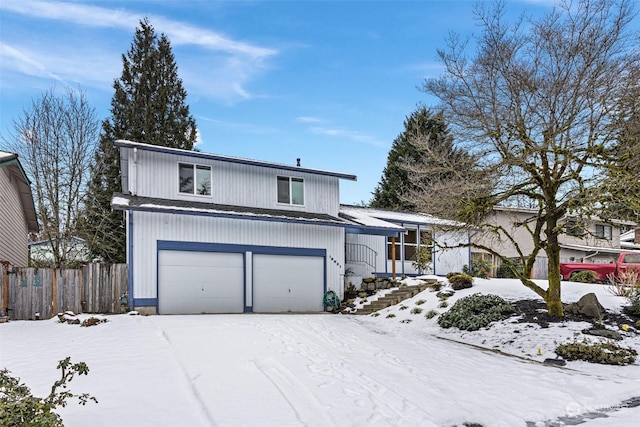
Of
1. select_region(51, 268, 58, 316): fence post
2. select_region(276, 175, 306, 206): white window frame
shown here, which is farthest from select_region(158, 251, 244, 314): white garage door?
select_region(276, 175, 306, 206): white window frame

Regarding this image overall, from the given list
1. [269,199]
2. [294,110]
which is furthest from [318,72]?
[269,199]

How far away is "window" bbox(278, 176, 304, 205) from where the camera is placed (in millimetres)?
18109

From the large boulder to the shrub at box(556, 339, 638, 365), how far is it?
1609 mm

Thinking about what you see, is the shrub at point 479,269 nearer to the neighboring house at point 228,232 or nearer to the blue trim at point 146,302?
the neighboring house at point 228,232

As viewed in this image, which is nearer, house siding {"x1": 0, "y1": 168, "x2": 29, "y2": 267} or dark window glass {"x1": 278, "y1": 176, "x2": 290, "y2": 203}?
house siding {"x1": 0, "y1": 168, "x2": 29, "y2": 267}

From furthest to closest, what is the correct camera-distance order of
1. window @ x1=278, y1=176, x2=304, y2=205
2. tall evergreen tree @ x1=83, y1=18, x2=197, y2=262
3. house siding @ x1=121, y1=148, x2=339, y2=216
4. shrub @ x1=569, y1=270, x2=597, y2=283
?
tall evergreen tree @ x1=83, y1=18, x2=197, y2=262
shrub @ x1=569, y1=270, x2=597, y2=283
window @ x1=278, y1=176, x2=304, y2=205
house siding @ x1=121, y1=148, x2=339, y2=216

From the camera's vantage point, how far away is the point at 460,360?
9406 mm

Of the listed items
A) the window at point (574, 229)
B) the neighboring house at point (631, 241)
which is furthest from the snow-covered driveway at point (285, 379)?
the neighboring house at point (631, 241)

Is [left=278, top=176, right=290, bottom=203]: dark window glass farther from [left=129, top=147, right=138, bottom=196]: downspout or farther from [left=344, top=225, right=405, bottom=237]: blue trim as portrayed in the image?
[left=129, top=147, right=138, bottom=196]: downspout

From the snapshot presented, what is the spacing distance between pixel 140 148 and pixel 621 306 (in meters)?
15.0

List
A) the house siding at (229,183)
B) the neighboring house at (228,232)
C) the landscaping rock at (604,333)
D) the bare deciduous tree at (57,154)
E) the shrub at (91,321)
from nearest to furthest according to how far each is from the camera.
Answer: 1. the landscaping rock at (604,333)
2. the shrub at (91,321)
3. the neighboring house at (228,232)
4. the house siding at (229,183)
5. the bare deciduous tree at (57,154)

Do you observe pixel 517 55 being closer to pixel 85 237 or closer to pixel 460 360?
pixel 460 360

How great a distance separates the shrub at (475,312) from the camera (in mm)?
12438

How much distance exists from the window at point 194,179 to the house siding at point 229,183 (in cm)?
15
